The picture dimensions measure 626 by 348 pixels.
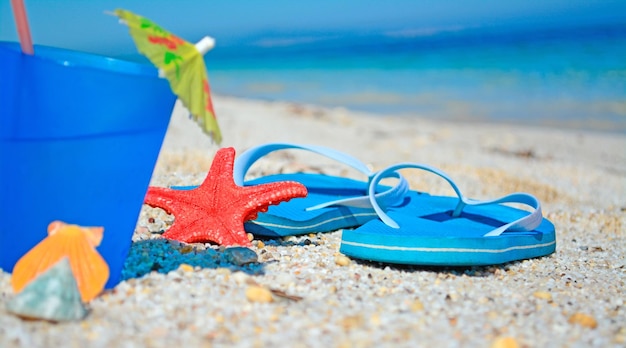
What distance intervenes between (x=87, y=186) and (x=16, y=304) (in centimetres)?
34

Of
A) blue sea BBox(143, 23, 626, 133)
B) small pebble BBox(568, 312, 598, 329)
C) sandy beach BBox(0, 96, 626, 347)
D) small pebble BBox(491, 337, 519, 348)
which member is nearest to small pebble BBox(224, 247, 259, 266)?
sandy beach BBox(0, 96, 626, 347)

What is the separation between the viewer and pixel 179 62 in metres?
1.62

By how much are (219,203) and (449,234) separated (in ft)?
3.07

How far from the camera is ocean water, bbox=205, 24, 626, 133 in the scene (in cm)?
1045

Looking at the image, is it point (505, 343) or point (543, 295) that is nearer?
point (505, 343)

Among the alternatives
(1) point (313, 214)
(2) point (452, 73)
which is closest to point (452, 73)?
(2) point (452, 73)

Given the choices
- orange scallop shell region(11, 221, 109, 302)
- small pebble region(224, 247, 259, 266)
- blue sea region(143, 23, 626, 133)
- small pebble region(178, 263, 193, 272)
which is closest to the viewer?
orange scallop shell region(11, 221, 109, 302)

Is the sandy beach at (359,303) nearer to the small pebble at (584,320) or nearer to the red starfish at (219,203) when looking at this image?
the small pebble at (584,320)

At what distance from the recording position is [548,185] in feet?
16.3

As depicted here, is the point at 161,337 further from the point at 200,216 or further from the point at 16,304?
the point at 200,216

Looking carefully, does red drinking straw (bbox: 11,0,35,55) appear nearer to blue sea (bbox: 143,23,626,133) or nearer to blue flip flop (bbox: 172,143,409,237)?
blue flip flop (bbox: 172,143,409,237)

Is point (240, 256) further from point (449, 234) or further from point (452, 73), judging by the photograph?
point (452, 73)

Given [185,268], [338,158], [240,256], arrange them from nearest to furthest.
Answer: [185,268] < [240,256] < [338,158]

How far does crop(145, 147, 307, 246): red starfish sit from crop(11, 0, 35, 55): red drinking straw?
1016mm
